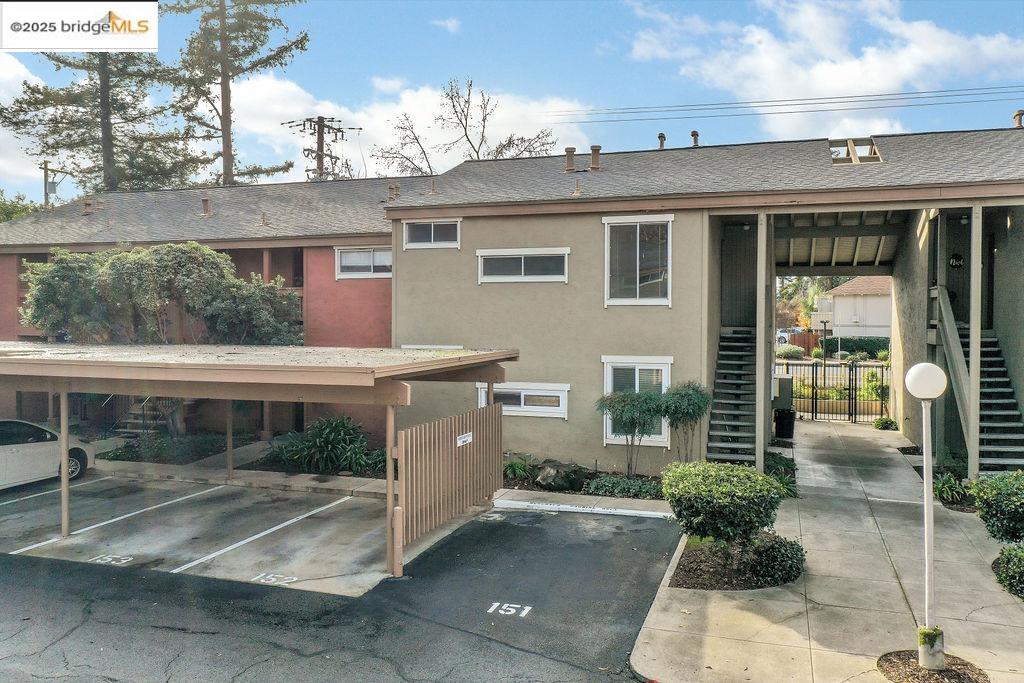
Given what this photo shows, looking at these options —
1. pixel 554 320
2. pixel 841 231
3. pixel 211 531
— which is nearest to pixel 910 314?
pixel 841 231

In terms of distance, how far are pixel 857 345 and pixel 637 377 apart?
112 ft

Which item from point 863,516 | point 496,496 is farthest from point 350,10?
point 863,516

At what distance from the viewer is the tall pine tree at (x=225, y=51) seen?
110 feet

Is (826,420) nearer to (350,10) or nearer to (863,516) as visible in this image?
(863,516)

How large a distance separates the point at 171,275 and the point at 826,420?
745 inches

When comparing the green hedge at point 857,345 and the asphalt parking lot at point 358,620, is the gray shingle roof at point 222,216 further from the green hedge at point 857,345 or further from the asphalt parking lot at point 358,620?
the green hedge at point 857,345

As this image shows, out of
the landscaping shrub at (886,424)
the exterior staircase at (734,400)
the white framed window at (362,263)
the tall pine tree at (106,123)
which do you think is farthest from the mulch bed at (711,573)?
the tall pine tree at (106,123)

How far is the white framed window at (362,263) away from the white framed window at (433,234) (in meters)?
1.69

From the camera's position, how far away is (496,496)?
41.9 ft

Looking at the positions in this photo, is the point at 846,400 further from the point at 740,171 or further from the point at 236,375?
the point at 236,375

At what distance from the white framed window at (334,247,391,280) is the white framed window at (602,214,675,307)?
578 cm

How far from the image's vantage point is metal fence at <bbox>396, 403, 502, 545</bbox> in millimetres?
9359

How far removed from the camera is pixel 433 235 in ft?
50.9

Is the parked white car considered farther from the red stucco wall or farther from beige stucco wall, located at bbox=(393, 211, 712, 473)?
beige stucco wall, located at bbox=(393, 211, 712, 473)
